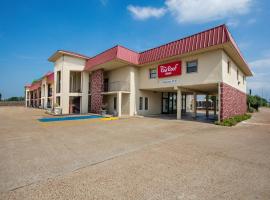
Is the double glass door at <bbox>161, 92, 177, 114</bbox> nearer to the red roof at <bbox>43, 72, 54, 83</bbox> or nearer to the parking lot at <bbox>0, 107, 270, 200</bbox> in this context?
the parking lot at <bbox>0, 107, 270, 200</bbox>

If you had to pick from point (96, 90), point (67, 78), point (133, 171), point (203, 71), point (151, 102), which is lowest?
point (133, 171)

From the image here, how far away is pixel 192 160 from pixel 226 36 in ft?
32.2

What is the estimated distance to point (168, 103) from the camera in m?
21.1

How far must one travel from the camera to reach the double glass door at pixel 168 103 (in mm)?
20597

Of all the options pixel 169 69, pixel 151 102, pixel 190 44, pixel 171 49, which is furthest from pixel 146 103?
pixel 190 44

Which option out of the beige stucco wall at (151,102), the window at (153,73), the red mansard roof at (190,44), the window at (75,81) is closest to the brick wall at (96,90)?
the window at (75,81)

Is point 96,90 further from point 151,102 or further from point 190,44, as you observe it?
point 190,44

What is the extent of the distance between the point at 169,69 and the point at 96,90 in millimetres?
9756

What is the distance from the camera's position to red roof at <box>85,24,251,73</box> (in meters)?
10.6

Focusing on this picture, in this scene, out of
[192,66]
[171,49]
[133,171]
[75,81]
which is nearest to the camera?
[133,171]

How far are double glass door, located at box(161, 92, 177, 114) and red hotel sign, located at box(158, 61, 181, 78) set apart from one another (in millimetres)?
6032

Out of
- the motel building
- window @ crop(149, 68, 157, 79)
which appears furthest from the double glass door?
window @ crop(149, 68, 157, 79)

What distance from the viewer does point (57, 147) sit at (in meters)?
5.28

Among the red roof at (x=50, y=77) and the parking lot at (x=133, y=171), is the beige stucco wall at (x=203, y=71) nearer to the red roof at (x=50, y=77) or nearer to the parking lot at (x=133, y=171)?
the parking lot at (x=133, y=171)
